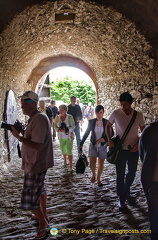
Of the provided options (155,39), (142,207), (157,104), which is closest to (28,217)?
(142,207)

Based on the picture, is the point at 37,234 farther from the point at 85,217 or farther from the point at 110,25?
the point at 110,25

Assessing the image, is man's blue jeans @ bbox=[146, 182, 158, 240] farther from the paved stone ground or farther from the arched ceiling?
the arched ceiling

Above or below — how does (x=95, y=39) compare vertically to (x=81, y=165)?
above

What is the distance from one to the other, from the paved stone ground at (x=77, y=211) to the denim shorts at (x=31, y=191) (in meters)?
0.51

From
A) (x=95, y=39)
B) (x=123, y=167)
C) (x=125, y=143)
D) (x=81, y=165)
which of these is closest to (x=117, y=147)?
(x=125, y=143)

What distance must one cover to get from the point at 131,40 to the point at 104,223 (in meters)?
3.62

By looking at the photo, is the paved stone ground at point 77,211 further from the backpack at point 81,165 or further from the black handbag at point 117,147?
the black handbag at point 117,147

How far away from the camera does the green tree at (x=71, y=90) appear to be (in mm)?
27797

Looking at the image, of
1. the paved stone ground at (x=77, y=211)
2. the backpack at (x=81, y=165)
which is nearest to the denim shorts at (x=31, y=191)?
the paved stone ground at (x=77, y=211)

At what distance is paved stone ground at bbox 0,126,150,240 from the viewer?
8.05ft

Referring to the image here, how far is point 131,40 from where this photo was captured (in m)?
4.46

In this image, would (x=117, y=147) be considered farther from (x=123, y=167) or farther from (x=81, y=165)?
(x=81, y=165)

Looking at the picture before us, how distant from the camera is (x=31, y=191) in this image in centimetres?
217

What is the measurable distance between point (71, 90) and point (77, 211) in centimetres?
2602
